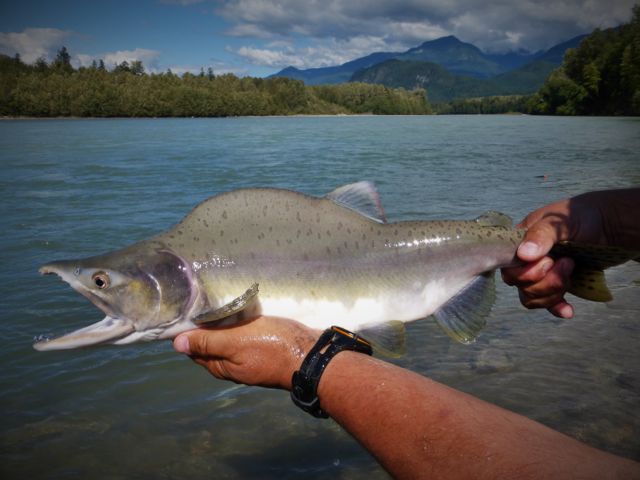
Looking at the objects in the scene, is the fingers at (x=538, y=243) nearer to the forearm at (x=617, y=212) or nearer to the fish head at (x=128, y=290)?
the forearm at (x=617, y=212)

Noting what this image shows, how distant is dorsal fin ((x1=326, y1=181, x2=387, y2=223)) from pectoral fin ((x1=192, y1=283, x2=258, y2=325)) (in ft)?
2.90

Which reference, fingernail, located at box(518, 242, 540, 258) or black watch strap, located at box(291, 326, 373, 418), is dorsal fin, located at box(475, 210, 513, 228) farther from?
black watch strap, located at box(291, 326, 373, 418)

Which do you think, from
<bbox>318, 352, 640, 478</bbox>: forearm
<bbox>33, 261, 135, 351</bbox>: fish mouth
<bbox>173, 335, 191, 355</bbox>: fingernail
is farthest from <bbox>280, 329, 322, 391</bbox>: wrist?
<bbox>33, 261, 135, 351</bbox>: fish mouth

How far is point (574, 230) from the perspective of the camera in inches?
135

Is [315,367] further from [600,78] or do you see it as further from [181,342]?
[600,78]

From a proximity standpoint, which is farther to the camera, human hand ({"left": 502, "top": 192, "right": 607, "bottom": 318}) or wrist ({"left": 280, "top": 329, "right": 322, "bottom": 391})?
human hand ({"left": 502, "top": 192, "right": 607, "bottom": 318})

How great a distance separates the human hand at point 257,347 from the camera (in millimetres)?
2812

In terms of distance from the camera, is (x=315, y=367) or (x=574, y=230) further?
(x=574, y=230)

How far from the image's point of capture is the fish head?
112 inches

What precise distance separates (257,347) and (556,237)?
213 centimetres

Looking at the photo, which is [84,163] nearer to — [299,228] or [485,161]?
[485,161]

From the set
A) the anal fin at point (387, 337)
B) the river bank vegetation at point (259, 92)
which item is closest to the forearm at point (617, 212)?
the anal fin at point (387, 337)

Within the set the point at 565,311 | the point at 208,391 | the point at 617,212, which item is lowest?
the point at 208,391

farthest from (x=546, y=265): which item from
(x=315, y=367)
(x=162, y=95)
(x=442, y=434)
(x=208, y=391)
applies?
(x=162, y=95)
